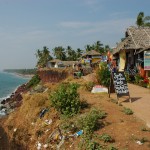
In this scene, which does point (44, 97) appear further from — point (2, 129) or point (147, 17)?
point (147, 17)

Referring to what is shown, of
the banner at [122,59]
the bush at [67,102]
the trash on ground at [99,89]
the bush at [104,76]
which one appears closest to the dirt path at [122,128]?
the bush at [67,102]

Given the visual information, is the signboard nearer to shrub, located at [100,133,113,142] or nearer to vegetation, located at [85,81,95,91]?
vegetation, located at [85,81,95,91]

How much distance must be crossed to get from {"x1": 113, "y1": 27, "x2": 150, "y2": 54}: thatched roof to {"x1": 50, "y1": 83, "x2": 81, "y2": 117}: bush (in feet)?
44.5

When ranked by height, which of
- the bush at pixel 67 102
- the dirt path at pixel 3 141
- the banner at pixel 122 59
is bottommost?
the dirt path at pixel 3 141

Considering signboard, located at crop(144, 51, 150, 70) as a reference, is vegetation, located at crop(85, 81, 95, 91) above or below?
below

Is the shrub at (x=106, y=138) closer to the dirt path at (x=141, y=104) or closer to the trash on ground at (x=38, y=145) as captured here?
the dirt path at (x=141, y=104)

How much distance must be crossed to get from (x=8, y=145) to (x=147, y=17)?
104 ft

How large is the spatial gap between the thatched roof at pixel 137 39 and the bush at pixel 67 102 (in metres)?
13.6

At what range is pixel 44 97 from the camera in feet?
51.4

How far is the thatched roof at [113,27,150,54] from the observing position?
2559 cm

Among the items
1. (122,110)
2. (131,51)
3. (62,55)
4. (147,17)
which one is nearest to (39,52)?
(62,55)

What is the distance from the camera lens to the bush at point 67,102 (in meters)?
12.6

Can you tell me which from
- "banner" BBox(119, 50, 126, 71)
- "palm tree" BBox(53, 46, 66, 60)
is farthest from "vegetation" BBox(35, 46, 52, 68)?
"banner" BBox(119, 50, 126, 71)

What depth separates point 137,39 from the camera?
1046 inches
